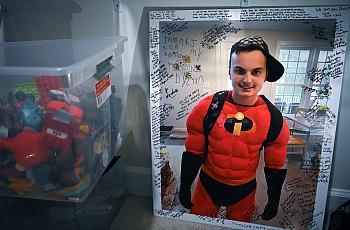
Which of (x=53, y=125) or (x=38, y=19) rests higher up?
(x=38, y=19)

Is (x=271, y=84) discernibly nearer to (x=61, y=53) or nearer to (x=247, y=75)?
(x=247, y=75)

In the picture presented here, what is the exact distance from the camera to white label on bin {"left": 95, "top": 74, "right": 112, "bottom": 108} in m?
0.94

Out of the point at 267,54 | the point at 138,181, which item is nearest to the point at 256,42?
the point at 267,54

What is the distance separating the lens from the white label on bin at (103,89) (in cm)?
94

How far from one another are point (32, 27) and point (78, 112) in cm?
64

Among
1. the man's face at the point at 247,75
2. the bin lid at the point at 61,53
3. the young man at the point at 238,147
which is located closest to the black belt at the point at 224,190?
the young man at the point at 238,147

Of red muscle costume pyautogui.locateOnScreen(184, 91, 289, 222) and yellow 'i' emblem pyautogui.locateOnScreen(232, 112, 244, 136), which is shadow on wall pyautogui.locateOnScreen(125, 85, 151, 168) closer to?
red muscle costume pyautogui.locateOnScreen(184, 91, 289, 222)

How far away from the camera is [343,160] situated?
1.20m

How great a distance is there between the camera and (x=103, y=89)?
974 mm

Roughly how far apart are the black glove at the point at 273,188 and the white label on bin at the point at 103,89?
2.16 feet

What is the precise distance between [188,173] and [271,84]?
481mm

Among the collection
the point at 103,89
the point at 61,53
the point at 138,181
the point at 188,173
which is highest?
the point at 61,53

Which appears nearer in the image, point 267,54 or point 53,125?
point 53,125

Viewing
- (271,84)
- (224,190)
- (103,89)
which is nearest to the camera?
(103,89)
